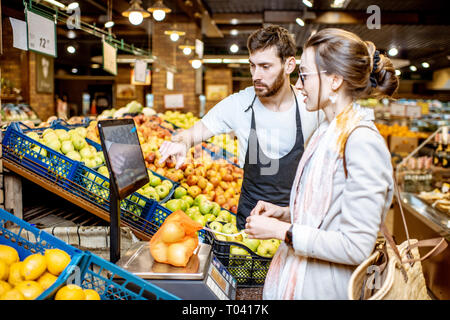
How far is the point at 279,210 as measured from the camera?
1559 millimetres

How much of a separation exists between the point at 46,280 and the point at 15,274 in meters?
0.11

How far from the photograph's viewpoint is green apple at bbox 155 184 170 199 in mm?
2805

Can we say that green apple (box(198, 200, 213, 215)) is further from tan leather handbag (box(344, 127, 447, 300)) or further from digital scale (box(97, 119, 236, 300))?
tan leather handbag (box(344, 127, 447, 300))

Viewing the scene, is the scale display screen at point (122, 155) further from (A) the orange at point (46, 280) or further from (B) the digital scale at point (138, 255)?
(A) the orange at point (46, 280)

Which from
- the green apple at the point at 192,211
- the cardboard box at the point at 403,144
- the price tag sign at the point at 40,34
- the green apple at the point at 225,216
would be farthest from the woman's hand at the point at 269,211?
the cardboard box at the point at 403,144

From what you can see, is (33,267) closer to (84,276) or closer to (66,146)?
A: (84,276)

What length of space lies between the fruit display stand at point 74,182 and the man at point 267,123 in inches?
19.9

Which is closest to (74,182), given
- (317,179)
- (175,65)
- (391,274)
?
(317,179)

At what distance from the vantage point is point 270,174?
234cm

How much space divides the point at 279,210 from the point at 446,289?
9.85 ft

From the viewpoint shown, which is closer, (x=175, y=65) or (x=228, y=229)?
(x=228, y=229)

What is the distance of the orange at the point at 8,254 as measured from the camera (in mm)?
1417
